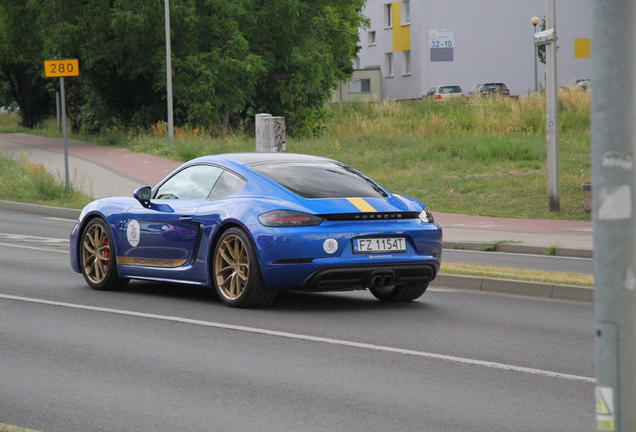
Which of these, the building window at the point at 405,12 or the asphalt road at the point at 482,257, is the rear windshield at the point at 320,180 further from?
the building window at the point at 405,12

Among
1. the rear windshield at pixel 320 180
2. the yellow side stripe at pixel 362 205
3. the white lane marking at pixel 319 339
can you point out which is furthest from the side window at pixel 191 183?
the yellow side stripe at pixel 362 205

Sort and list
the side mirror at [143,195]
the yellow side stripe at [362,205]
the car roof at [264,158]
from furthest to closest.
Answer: the side mirror at [143,195]
the car roof at [264,158]
the yellow side stripe at [362,205]

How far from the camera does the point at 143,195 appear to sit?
9.91 metres

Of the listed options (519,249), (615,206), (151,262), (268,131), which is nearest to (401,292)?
(151,262)

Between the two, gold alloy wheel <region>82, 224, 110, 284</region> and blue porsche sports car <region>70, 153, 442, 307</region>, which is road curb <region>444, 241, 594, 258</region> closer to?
blue porsche sports car <region>70, 153, 442, 307</region>

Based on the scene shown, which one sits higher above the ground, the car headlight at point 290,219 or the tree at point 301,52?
the tree at point 301,52

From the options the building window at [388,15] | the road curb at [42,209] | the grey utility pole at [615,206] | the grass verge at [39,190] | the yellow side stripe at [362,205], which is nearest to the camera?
the grey utility pole at [615,206]

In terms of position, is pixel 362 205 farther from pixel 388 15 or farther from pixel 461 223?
pixel 388 15

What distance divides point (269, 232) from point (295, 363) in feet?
6.45

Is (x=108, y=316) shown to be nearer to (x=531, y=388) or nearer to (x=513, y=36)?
(x=531, y=388)

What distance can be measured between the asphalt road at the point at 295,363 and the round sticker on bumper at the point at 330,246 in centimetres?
61

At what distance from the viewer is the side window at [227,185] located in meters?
9.34

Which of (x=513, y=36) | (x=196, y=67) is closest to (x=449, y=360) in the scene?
(x=196, y=67)

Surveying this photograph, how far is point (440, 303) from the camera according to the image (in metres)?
9.71
